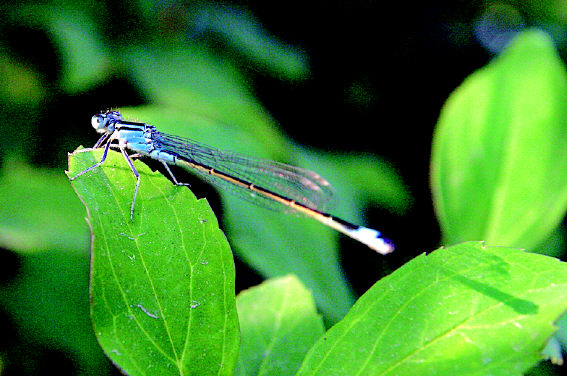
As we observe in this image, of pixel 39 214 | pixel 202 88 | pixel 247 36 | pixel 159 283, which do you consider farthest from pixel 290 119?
pixel 159 283

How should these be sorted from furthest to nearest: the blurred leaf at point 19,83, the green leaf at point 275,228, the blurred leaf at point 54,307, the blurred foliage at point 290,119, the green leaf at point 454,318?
the blurred leaf at point 19,83, the green leaf at point 275,228, the blurred foliage at point 290,119, the blurred leaf at point 54,307, the green leaf at point 454,318

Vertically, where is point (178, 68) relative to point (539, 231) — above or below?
above

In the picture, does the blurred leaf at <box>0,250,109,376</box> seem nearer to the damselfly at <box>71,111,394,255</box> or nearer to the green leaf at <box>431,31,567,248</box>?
the damselfly at <box>71,111,394,255</box>

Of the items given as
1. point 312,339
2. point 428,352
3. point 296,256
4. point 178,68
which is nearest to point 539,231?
point 296,256

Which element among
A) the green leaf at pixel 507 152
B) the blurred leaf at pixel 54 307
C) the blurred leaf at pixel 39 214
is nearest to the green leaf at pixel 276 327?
the blurred leaf at pixel 54 307

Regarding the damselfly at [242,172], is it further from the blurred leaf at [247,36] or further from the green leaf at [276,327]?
the blurred leaf at [247,36]

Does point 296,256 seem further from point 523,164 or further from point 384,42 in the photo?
point 384,42

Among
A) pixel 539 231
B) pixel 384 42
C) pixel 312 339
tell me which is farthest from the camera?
pixel 384 42
